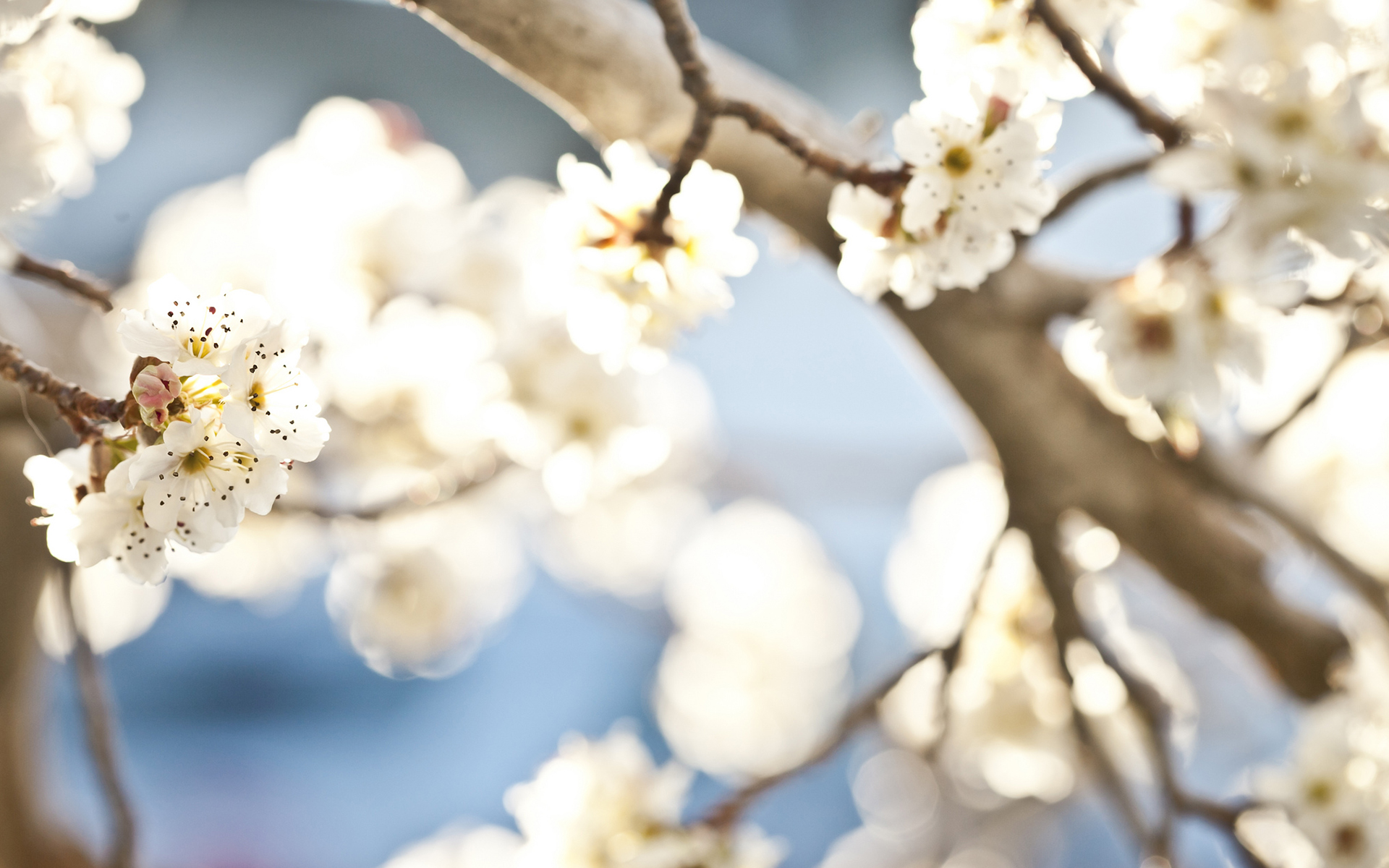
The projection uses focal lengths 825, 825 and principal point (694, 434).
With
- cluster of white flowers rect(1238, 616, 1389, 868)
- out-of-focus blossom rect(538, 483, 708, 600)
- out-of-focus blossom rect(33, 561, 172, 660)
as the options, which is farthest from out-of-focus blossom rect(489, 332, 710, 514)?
out-of-focus blossom rect(538, 483, 708, 600)

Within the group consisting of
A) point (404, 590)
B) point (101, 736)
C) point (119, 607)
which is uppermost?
point (101, 736)

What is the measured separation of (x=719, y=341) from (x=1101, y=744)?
1226 mm

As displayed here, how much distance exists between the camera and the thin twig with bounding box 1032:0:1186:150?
0.34 metres

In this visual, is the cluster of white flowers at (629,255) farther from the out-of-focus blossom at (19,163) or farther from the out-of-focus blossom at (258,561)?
the out-of-focus blossom at (258,561)

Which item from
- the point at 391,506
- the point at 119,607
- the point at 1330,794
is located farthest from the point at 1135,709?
the point at 119,607

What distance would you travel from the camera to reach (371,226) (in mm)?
714

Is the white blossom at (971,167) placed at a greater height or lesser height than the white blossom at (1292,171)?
lesser

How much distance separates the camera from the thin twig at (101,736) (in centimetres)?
41

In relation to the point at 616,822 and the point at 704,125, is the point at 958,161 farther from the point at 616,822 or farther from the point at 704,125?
the point at 616,822

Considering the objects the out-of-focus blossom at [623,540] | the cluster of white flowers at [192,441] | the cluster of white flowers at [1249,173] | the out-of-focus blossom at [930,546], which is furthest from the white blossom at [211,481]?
the out-of-focus blossom at [623,540]

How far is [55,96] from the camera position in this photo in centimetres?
50

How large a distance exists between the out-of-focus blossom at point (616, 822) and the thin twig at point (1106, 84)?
0.44 meters

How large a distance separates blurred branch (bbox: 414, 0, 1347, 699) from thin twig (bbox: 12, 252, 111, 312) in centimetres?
17

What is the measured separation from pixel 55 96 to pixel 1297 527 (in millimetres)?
797
